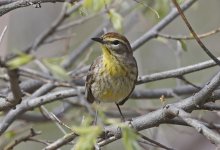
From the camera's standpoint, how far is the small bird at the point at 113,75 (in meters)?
4.97

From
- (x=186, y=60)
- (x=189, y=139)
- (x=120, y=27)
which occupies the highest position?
(x=120, y=27)

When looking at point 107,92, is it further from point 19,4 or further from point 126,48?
point 19,4

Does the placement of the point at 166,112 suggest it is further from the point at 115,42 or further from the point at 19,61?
the point at 115,42

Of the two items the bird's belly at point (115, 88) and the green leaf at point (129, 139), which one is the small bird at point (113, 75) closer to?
the bird's belly at point (115, 88)

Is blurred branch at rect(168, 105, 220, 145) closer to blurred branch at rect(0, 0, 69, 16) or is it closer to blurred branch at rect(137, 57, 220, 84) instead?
blurred branch at rect(137, 57, 220, 84)

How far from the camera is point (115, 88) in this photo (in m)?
4.96

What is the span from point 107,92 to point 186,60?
4.92m

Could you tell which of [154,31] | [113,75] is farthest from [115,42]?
[154,31]

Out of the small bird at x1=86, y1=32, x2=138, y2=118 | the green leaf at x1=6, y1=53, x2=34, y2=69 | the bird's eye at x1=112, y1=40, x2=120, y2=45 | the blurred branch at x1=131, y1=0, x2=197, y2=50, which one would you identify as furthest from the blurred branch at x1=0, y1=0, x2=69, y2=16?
the blurred branch at x1=131, y1=0, x2=197, y2=50

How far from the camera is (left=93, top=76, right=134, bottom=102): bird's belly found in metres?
4.96

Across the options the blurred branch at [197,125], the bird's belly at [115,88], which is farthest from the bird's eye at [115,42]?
the blurred branch at [197,125]

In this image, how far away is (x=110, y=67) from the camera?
5.01 metres

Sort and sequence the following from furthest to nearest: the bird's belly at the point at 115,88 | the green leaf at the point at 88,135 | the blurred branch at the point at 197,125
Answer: the bird's belly at the point at 115,88 → the blurred branch at the point at 197,125 → the green leaf at the point at 88,135

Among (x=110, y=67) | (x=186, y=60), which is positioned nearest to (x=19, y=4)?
(x=110, y=67)
